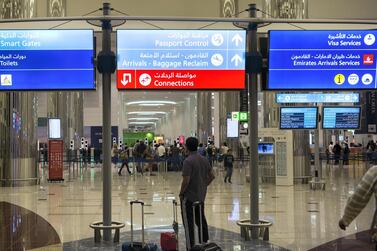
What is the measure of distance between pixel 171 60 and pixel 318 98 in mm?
10074

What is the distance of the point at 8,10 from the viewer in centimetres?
1467

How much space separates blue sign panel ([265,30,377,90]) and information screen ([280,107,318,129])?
343 inches

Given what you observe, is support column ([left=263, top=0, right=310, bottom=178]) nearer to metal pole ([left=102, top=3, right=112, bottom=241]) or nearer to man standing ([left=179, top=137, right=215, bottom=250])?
metal pole ([left=102, top=3, right=112, bottom=241])

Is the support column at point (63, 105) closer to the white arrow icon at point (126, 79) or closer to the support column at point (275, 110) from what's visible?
the support column at point (275, 110)

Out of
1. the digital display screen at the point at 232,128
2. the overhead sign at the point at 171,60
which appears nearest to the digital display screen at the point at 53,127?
the digital display screen at the point at 232,128

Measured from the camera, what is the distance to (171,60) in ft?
25.2

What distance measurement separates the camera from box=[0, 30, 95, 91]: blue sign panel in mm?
7586

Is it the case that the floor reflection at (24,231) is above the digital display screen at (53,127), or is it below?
below

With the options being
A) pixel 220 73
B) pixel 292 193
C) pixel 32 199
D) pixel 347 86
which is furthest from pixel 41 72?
pixel 292 193

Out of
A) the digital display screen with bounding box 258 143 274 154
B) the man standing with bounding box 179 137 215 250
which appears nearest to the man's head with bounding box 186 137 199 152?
the man standing with bounding box 179 137 215 250

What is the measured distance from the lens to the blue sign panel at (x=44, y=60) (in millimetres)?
7586

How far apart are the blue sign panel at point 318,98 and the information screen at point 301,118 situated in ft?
1.15

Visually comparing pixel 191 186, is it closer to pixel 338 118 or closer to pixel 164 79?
pixel 164 79

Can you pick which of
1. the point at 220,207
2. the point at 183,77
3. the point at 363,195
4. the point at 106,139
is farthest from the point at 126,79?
the point at 220,207
